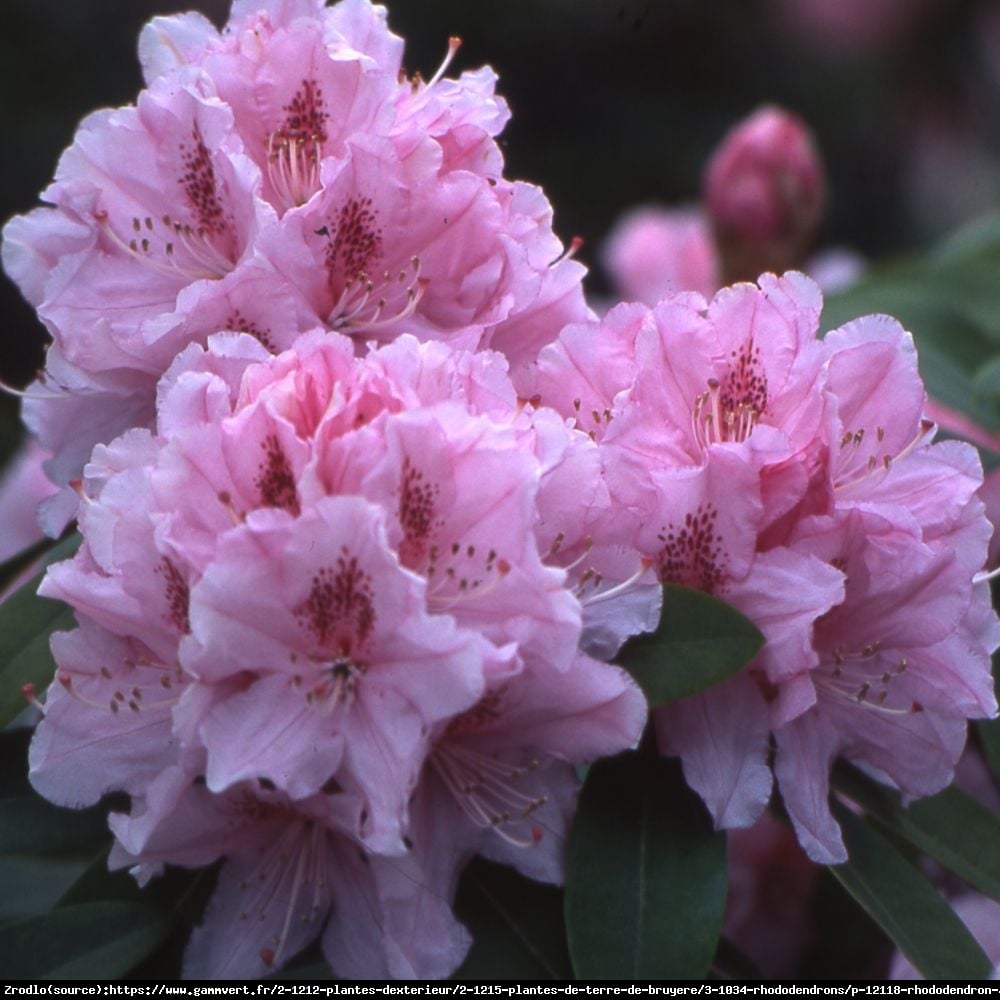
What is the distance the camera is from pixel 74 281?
108 centimetres

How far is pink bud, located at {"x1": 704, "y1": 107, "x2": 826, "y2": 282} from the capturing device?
2070mm

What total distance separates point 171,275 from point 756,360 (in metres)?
0.41

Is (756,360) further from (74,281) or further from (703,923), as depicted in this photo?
(74,281)

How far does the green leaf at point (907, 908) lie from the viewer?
1.00m

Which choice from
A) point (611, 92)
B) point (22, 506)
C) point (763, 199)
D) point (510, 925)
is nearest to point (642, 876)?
point (510, 925)

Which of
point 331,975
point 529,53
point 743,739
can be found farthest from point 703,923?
point 529,53

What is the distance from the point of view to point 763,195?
2.08 metres

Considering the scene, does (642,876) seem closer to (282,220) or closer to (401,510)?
(401,510)

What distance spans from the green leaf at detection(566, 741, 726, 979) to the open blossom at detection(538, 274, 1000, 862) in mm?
32

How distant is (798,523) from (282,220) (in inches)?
15.2

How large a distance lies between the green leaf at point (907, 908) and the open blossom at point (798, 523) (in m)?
0.06

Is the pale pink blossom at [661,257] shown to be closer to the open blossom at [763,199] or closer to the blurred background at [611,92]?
the open blossom at [763,199]

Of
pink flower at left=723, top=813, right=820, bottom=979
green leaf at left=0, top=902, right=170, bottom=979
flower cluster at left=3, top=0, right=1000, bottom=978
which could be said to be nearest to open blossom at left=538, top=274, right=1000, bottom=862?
flower cluster at left=3, top=0, right=1000, bottom=978

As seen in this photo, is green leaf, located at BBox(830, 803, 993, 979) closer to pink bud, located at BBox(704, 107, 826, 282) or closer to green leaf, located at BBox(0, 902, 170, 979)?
green leaf, located at BBox(0, 902, 170, 979)
